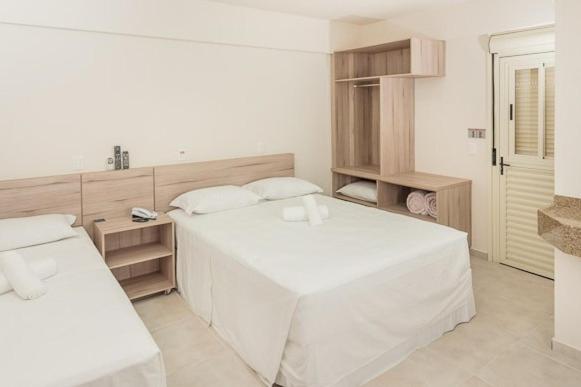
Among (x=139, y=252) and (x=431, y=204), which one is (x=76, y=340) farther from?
(x=431, y=204)

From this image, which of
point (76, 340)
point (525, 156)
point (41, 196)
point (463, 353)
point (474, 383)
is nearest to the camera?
point (76, 340)

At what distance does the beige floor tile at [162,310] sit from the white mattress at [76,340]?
0.82m

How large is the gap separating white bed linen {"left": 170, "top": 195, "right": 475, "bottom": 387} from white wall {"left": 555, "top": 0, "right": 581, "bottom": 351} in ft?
1.87

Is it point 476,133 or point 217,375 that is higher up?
point 476,133

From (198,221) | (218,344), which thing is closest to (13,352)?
(218,344)

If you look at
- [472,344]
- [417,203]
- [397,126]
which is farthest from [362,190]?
[472,344]

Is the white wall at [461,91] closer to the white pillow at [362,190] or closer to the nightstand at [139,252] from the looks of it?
the white pillow at [362,190]

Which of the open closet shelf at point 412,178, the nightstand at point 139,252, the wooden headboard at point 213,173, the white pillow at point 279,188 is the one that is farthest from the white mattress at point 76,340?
the open closet shelf at point 412,178

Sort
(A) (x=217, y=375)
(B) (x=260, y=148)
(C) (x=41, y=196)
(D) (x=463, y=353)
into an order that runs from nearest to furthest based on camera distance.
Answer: (A) (x=217, y=375)
(D) (x=463, y=353)
(C) (x=41, y=196)
(B) (x=260, y=148)

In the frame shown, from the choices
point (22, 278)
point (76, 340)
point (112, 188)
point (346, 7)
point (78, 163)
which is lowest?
point (76, 340)

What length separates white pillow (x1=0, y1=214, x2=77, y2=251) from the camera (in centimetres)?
273

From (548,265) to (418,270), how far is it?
171 centimetres

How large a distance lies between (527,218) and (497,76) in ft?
4.00

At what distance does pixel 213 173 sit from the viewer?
12.9ft
